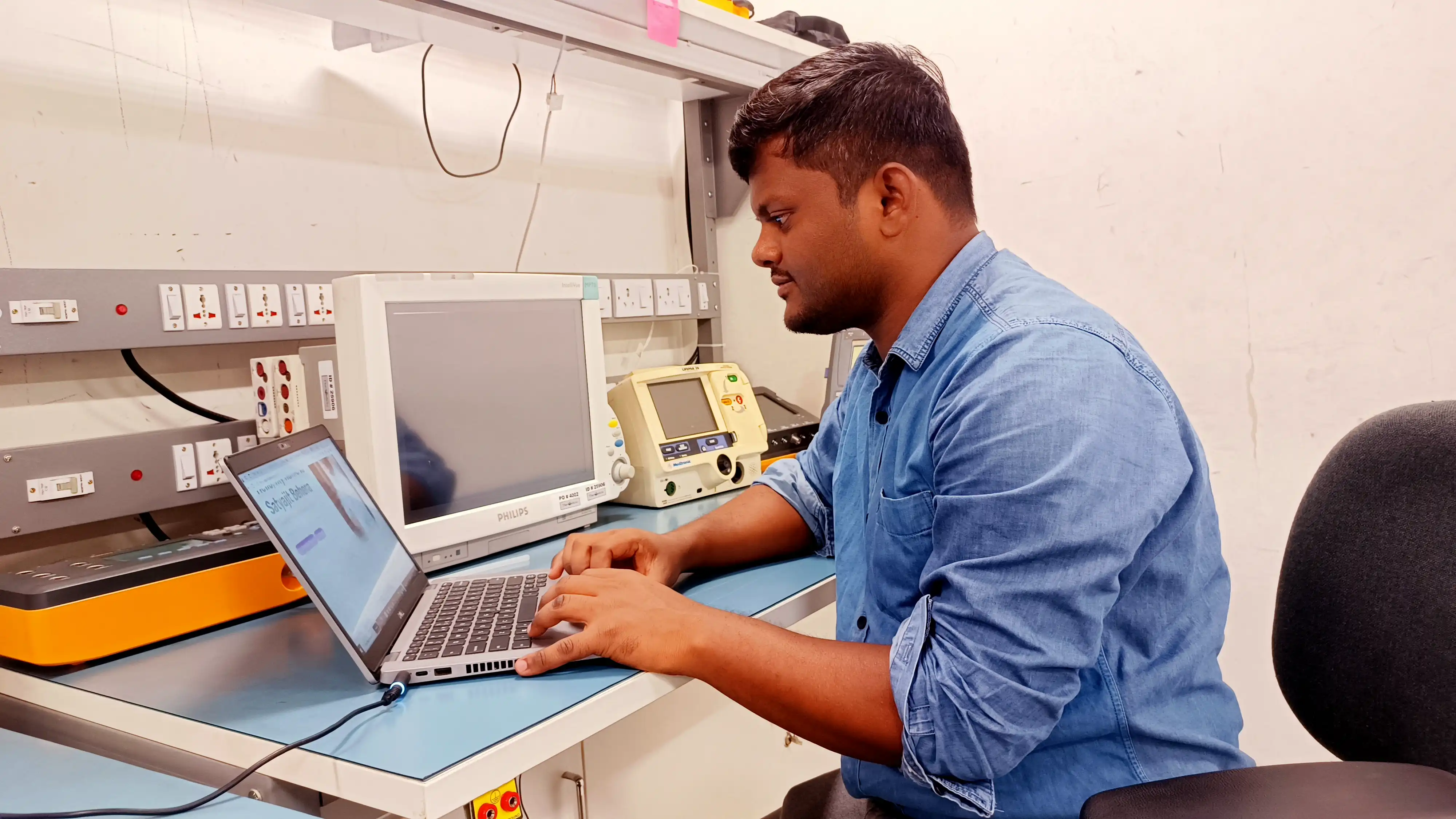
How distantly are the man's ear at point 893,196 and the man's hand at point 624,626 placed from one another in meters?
0.45

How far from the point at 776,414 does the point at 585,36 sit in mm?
927

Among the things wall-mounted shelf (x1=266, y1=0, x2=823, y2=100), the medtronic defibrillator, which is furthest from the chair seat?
wall-mounted shelf (x1=266, y1=0, x2=823, y2=100)

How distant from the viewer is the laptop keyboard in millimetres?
965

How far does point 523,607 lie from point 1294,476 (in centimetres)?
156

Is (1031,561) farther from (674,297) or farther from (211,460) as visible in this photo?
(674,297)

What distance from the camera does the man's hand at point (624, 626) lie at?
916 millimetres

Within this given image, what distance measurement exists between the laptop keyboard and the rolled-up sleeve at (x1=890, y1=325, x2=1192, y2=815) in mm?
434

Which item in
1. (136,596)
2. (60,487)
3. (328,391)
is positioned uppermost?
(328,391)

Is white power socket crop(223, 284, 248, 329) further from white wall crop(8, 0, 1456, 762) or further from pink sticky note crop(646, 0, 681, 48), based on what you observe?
pink sticky note crop(646, 0, 681, 48)

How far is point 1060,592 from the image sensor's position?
76cm

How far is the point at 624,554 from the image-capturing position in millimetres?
1183

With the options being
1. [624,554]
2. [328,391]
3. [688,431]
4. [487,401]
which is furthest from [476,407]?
[688,431]

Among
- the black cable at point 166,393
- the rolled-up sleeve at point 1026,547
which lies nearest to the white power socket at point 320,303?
the black cable at point 166,393

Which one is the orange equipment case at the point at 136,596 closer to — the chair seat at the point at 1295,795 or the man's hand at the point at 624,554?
the man's hand at the point at 624,554
